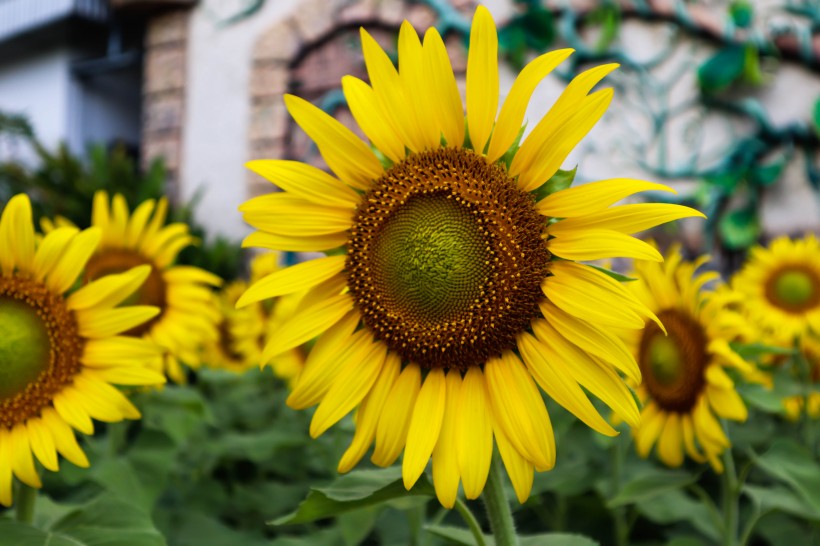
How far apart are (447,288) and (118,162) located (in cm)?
452

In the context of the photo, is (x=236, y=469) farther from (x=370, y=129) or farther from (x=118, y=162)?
(x=118, y=162)

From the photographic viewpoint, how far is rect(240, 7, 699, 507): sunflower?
2.38 ft

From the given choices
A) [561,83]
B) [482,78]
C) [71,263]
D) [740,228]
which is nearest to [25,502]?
[71,263]

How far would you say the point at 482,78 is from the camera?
A: 2.46 feet

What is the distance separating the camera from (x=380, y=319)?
822mm

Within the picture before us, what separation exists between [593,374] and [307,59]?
4267mm

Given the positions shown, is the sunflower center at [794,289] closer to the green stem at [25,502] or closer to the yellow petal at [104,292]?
the yellow petal at [104,292]

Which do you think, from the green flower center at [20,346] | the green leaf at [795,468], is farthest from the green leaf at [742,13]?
the green flower center at [20,346]

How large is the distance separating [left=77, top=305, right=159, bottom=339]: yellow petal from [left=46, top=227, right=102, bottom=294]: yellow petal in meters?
0.05

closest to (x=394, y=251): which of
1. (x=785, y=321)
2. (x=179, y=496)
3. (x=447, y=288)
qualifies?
(x=447, y=288)

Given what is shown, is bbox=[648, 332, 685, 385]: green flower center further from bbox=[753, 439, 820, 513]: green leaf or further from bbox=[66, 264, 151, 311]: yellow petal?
bbox=[66, 264, 151, 311]: yellow petal

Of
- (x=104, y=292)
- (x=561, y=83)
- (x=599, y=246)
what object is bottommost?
(x=104, y=292)

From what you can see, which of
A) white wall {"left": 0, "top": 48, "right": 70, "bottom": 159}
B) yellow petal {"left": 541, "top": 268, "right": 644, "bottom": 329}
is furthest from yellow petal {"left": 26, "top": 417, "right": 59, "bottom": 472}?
white wall {"left": 0, "top": 48, "right": 70, "bottom": 159}

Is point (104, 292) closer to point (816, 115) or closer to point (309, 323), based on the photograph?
point (309, 323)
